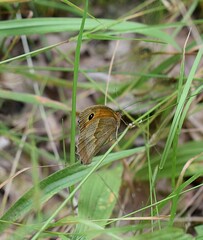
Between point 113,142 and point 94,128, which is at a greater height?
point 113,142

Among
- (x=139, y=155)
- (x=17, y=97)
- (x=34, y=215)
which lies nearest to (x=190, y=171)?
(x=139, y=155)

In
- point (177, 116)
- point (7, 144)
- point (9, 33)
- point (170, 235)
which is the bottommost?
point (170, 235)

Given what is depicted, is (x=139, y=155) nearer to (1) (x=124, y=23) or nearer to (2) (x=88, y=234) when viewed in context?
(1) (x=124, y=23)

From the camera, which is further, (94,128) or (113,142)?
(113,142)
